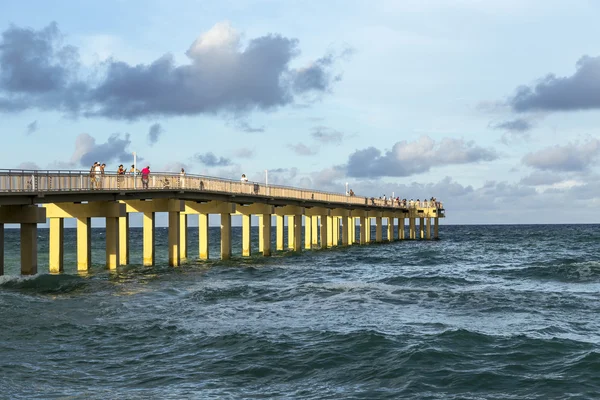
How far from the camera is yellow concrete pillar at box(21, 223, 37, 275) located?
30844 mm

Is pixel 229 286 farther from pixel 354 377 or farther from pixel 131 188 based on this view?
pixel 354 377

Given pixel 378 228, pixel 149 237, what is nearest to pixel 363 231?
pixel 378 228

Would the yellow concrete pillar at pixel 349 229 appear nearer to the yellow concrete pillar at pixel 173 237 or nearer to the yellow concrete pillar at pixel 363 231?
the yellow concrete pillar at pixel 363 231

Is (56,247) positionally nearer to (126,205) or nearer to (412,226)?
(126,205)

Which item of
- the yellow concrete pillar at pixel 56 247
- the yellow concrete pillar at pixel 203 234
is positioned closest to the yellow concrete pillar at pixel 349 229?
the yellow concrete pillar at pixel 203 234

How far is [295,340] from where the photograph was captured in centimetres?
1795

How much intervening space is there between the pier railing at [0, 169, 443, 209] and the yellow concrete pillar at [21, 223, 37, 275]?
162cm

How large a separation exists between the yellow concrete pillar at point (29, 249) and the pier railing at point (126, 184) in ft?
5.31

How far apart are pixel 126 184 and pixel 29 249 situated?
315 inches

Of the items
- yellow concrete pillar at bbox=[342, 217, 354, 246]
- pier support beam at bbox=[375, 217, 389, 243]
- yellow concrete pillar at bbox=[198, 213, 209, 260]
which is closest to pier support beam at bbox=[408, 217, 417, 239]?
pier support beam at bbox=[375, 217, 389, 243]

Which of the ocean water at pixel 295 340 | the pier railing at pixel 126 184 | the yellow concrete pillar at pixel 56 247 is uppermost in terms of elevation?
the pier railing at pixel 126 184

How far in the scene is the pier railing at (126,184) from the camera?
30359 millimetres

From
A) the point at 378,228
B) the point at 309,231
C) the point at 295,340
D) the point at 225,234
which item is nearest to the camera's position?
the point at 295,340

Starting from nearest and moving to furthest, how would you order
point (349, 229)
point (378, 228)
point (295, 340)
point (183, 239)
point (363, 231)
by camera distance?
point (295, 340)
point (183, 239)
point (349, 229)
point (363, 231)
point (378, 228)
